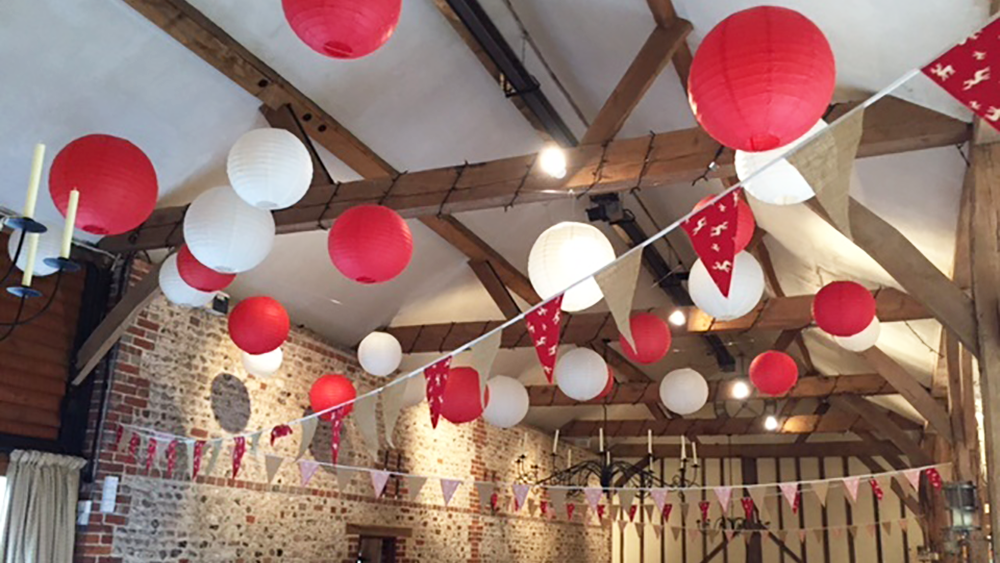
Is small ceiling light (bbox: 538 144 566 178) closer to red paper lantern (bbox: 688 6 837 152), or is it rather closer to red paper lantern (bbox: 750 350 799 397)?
red paper lantern (bbox: 688 6 837 152)

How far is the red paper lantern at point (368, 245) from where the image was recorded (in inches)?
128

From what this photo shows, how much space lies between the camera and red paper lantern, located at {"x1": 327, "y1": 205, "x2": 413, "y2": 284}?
10.6 ft

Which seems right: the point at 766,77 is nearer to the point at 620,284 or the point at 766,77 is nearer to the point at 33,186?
the point at 620,284

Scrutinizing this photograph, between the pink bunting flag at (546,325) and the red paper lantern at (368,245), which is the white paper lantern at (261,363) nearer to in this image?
the red paper lantern at (368,245)

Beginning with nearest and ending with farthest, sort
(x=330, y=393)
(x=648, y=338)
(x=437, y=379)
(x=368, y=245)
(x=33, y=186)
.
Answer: (x=33, y=186), (x=368, y=245), (x=437, y=379), (x=648, y=338), (x=330, y=393)

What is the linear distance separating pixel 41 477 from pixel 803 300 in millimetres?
5286

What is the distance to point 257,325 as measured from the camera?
14.1 ft

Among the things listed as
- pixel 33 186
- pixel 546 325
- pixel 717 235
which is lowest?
pixel 33 186

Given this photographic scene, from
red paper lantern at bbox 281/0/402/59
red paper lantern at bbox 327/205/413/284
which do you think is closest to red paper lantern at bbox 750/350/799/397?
red paper lantern at bbox 327/205/413/284

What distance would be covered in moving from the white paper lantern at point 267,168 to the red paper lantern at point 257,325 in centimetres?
127

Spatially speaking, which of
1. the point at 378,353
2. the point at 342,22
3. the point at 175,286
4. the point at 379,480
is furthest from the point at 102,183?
the point at 379,480

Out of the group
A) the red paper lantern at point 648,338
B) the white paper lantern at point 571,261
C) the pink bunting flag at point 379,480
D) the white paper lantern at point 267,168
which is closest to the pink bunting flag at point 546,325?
the white paper lantern at point 571,261

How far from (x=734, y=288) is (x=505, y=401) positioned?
2440 millimetres

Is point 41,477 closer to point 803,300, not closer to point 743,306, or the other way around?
point 743,306
